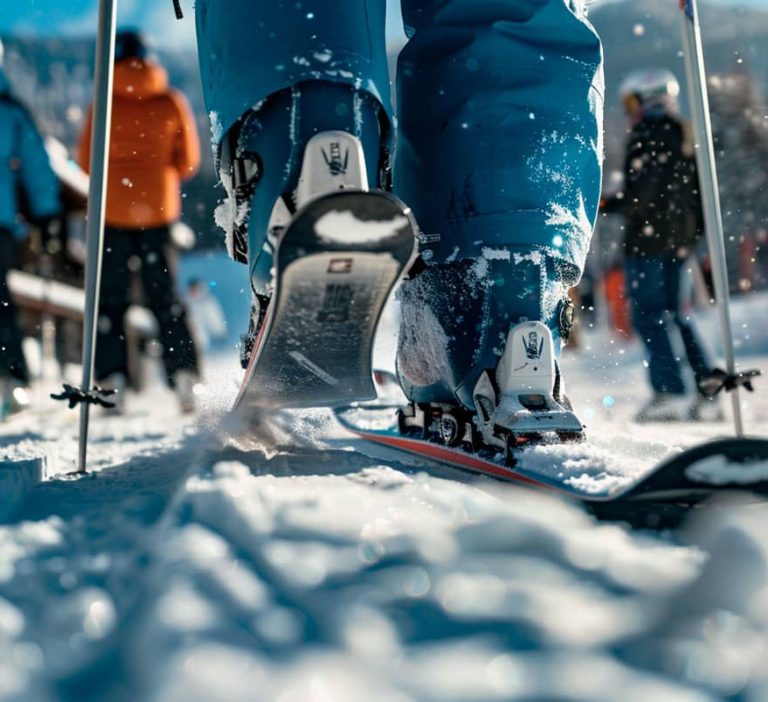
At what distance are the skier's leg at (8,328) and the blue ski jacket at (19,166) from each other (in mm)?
112

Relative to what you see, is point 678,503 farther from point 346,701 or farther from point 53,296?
point 53,296

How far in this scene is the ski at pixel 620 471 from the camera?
857 mm

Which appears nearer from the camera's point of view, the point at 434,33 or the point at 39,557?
the point at 39,557

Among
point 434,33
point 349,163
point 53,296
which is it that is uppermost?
point 53,296

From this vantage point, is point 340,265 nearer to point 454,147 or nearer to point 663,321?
point 454,147

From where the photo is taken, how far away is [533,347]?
1.42m

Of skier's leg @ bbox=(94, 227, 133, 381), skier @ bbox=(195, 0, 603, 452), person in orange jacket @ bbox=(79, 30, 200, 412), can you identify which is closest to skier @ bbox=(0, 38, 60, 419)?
person in orange jacket @ bbox=(79, 30, 200, 412)

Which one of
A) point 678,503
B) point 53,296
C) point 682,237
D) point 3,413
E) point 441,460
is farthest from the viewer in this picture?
point 53,296

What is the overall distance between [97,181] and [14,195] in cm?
276

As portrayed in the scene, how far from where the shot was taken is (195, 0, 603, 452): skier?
4.22ft

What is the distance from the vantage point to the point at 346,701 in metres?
0.45

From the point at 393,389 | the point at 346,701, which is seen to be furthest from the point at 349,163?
the point at 393,389

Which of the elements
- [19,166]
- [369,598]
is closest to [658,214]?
[19,166]

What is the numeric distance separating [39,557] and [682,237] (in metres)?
4.00
